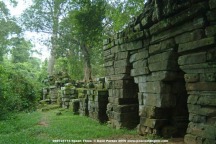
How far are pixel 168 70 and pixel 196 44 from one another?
111 centimetres

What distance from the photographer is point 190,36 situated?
4.95m

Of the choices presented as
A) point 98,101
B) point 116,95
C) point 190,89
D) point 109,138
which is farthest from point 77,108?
point 190,89

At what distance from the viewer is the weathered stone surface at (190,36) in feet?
15.4

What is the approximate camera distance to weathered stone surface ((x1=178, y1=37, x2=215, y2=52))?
4468 millimetres

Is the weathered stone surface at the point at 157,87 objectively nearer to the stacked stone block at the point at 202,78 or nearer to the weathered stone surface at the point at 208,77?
the stacked stone block at the point at 202,78

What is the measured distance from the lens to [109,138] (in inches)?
262

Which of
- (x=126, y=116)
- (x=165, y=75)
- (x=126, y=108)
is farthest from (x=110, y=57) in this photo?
(x=165, y=75)

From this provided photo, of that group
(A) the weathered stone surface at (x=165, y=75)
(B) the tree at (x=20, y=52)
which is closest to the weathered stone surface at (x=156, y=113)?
(A) the weathered stone surface at (x=165, y=75)

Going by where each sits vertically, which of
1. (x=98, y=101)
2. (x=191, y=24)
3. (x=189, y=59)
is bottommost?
(x=98, y=101)

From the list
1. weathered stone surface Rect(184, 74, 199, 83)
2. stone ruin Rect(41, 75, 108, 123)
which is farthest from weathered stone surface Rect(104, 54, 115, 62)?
weathered stone surface Rect(184, 74, 199, 83)

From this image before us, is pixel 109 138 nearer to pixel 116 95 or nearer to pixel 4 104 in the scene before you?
pixel 116 95

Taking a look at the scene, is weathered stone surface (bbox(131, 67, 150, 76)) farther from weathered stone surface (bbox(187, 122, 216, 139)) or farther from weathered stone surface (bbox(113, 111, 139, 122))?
weathered stone surface (bbox(187, 122, 216, 139))

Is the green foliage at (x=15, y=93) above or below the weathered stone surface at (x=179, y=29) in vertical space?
below

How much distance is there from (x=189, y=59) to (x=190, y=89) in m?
0.64
